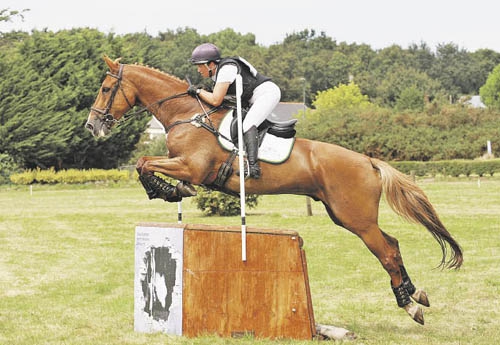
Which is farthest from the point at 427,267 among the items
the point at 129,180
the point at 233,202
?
the point at 129,180

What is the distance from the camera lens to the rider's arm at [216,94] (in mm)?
6867

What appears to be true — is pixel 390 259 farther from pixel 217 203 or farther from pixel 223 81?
pixel 217 203

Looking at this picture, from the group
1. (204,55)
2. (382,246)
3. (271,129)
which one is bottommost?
(382,246)

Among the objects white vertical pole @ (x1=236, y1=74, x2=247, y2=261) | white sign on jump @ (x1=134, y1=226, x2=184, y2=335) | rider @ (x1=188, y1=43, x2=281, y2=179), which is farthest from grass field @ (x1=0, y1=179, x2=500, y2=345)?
rider @ (x1=188, y1=43, x2=281, y2=179)

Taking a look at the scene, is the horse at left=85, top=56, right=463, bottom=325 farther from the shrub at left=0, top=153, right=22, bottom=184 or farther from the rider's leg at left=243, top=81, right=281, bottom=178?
the shrub at left=0, top=153, right=22, bottom=184

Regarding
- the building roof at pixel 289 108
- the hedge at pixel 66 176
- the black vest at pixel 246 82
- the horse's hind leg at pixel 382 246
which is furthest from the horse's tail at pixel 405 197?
the building roof at pixel 289 108

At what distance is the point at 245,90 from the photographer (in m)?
7.05

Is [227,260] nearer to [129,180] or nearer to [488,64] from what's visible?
[129,180]

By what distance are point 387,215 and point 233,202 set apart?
183 inches

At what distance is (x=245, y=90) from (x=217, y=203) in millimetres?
13839

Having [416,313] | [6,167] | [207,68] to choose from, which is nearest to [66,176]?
[6,167]

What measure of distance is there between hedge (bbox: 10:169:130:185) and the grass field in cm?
1578

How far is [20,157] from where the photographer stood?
4378 cm

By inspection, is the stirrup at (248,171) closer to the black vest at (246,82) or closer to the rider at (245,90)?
the rider at (245,90)
